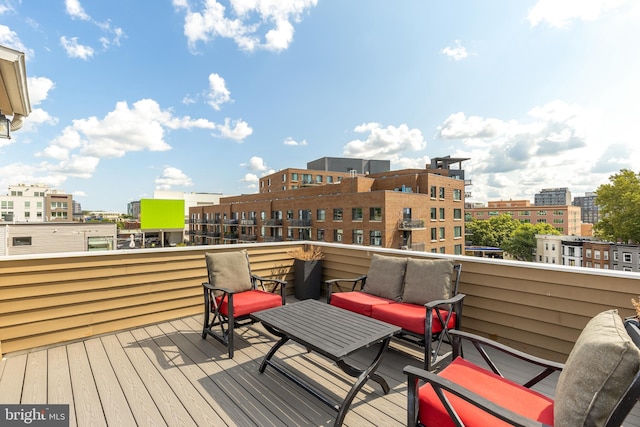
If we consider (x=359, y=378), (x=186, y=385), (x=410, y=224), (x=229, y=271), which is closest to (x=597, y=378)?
(x=359, y=378)

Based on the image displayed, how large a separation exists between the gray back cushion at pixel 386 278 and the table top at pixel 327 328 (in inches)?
32.4

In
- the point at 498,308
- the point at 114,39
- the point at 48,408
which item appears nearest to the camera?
the point at 48,408

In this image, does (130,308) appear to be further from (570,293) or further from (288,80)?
(288,80)

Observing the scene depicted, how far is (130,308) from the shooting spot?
3381mm

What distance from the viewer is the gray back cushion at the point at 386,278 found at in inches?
122

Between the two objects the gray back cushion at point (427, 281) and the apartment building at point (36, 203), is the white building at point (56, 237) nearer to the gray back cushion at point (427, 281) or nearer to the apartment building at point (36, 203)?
the gray back cushion at point (427, 281)

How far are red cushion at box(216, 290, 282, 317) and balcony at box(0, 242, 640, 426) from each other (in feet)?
1.34

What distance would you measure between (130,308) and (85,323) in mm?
432

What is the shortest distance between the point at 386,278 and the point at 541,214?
69.4m

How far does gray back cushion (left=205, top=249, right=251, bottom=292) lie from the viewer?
321 centimetres

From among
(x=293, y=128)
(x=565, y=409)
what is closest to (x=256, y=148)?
(x=293, y=128)

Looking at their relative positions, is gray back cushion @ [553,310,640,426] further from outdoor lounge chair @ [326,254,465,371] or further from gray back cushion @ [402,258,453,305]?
gray back cushion @ [402,258,453,305]

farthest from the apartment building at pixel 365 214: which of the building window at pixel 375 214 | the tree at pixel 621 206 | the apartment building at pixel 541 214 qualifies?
the apartment building at pixel 541 214

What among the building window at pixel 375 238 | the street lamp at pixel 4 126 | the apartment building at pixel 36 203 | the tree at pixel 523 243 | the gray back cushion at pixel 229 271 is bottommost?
the tree at pixel 523 243
